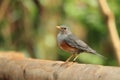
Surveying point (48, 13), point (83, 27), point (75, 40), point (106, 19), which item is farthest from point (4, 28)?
point (75, 40)

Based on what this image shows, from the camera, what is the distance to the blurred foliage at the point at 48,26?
530cm

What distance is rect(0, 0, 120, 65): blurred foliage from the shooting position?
5301 mm

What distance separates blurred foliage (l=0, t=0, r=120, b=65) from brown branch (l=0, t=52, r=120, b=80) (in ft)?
6.95

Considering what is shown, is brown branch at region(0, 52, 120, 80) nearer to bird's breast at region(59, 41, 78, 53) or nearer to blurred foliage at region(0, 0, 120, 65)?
bird's breast at region(59, 41, 78, 53)

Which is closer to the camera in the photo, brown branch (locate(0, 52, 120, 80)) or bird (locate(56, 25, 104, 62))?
brown branch (locate(0, 52, 120, 80))

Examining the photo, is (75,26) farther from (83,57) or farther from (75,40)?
(75,40)

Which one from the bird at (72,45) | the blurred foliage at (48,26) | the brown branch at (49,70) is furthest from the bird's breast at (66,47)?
the blurred foliage at (48,26)

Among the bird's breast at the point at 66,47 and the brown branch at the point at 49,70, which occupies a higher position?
the bird's breast at the point at 66,47

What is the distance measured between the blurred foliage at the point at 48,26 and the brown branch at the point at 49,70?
2.12m

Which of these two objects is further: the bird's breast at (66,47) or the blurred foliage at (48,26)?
the blurred foliage at (48,26)

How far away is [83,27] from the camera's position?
561cm

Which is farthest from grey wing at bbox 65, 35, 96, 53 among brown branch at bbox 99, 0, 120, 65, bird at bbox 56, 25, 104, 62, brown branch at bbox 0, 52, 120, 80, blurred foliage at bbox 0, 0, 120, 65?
blurred foliage at bbox 0, 0, 120, 65

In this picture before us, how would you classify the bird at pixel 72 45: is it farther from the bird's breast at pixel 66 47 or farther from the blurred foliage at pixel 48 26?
the blurred foliage at pixel 48 26

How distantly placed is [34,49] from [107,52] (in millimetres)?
894
